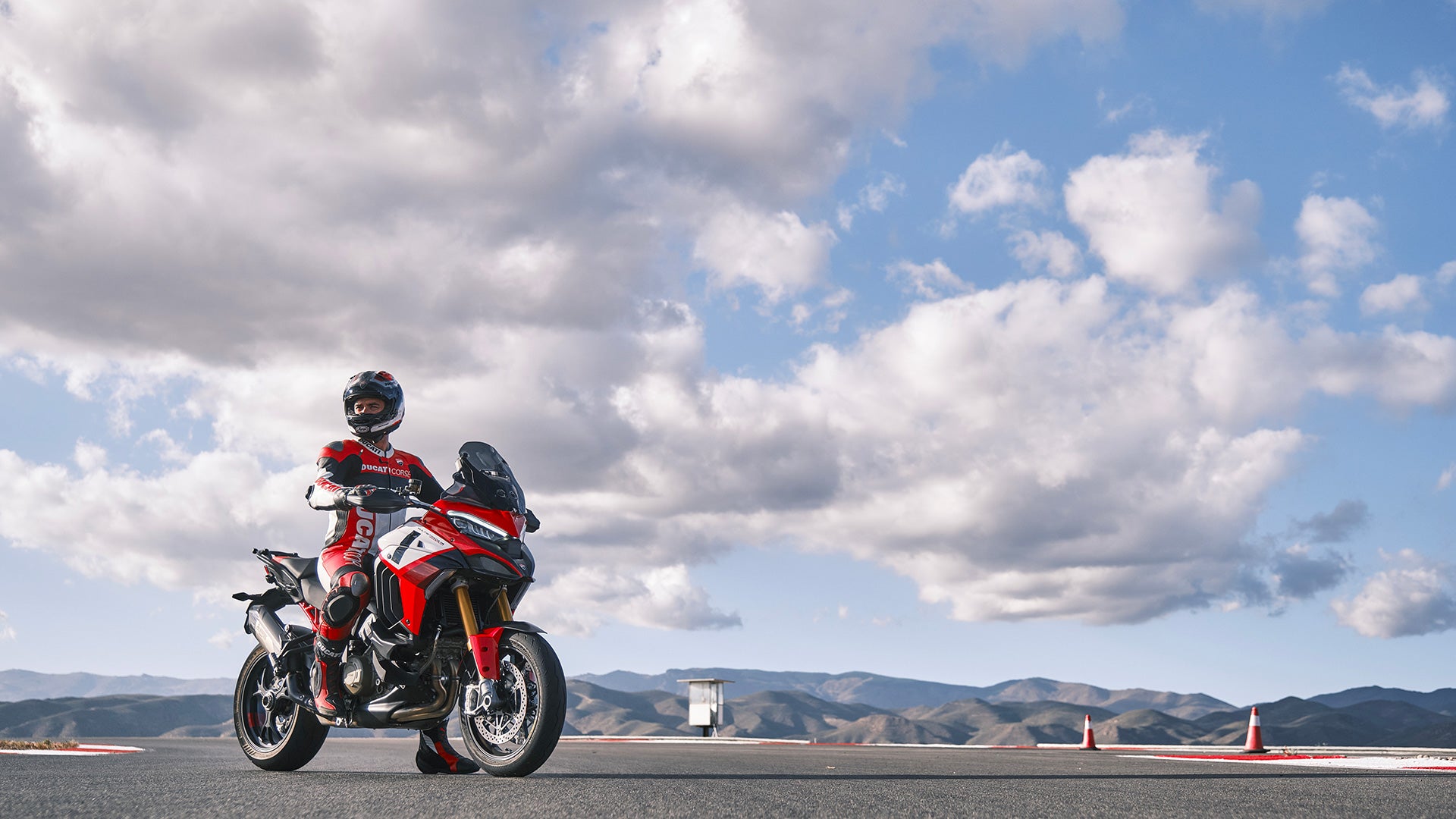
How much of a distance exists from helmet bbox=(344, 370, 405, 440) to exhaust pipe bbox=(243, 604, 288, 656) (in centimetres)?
146

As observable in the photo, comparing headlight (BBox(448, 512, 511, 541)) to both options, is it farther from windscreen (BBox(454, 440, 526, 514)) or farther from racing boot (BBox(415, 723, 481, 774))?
racing boot (BBox(415, 723, 481, 774))

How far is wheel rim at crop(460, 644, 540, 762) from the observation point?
21.0 feet

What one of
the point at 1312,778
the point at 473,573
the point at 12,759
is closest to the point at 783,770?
the point at 473,573

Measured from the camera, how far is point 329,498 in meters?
7.32

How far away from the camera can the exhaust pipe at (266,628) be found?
781 cm

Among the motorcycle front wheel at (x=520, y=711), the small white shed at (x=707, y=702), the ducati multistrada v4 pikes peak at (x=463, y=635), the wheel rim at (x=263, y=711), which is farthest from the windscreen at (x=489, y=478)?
the small white shed at (x=707, y=702)

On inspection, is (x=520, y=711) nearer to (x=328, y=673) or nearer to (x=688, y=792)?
(x=688, y=792)

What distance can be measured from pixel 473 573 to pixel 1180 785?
4740 mm

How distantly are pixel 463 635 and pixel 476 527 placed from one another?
672 millimetres

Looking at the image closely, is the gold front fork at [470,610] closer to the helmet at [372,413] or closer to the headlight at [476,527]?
the headlight at [476,527]

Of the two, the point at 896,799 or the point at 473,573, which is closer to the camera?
the point at 896,799

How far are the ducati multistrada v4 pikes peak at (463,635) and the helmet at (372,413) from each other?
1.01m

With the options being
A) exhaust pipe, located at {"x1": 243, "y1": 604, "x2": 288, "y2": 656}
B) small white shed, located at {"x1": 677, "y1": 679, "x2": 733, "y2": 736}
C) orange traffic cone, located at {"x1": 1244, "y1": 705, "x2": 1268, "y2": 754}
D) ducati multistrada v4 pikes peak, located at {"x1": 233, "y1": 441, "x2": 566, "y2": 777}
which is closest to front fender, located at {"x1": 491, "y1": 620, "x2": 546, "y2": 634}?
ducati multistrada v4 pikes peak, located at {"x1": 233, "y1": 441, "x2": 566, "y2": 777}

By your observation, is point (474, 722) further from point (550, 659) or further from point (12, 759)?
point (12, 759)
